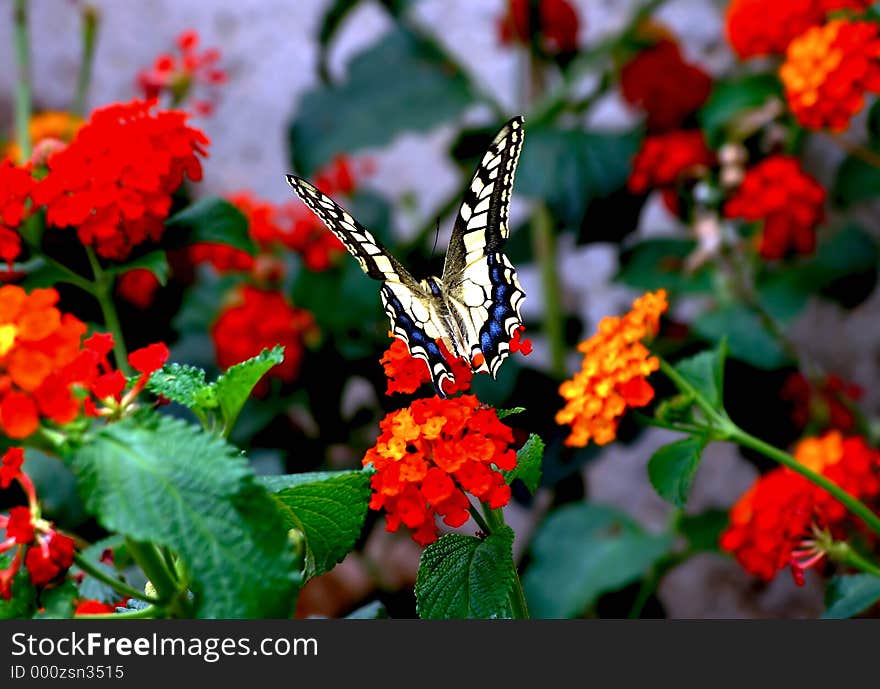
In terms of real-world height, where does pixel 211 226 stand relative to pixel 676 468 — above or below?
above

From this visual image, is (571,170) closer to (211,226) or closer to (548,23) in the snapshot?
(548,23)

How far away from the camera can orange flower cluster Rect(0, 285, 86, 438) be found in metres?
0.51

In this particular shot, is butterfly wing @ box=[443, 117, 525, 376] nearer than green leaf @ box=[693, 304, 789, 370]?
Yes

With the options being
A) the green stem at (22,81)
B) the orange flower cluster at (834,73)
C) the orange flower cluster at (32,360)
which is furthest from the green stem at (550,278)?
the orange flower cluster at (32,360)

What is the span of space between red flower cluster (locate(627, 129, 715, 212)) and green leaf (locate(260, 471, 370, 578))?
97 centimetres

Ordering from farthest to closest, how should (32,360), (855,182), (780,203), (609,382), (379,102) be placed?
1. (379,102)
2. (855,182)
3. (780,203)
4. (609,382)
5. (32,360)

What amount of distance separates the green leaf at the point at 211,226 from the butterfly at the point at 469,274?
0.15m

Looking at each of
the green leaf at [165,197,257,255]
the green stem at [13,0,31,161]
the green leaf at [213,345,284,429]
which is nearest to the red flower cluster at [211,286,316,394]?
the green stem at [13,0,31,161]

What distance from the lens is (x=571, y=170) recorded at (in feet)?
5.00

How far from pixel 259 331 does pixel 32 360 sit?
37.7 inches

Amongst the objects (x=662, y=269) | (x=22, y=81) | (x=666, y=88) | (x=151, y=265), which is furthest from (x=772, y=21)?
(x=22, y=81)

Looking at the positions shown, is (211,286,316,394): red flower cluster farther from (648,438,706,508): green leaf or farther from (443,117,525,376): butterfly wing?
(648,438,706,508): green leaf

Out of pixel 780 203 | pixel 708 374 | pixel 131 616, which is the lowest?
pixel 131 616

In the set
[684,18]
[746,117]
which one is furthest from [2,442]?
[684,18]
